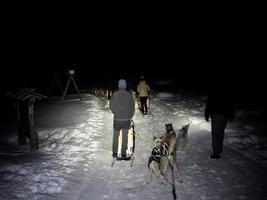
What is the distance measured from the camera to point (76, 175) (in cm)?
806

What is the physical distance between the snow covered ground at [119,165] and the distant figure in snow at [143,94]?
0.92m

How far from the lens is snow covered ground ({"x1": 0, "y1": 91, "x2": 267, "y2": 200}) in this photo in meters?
7.03

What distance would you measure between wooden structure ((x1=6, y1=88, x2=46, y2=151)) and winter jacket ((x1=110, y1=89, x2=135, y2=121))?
288 centimetres

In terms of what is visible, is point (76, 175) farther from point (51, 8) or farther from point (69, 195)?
point (51, 8)

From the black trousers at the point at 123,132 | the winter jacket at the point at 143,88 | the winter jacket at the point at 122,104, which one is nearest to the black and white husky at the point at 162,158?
the black trousers at the point at 123,132

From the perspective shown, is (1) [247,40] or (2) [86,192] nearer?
(2) [86,192]

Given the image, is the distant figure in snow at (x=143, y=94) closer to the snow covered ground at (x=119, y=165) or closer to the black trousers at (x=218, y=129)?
the snow covered ground at (x=119, y=165)

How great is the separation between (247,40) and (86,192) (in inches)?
2100

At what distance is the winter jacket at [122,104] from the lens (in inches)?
334

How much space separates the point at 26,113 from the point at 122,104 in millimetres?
3904

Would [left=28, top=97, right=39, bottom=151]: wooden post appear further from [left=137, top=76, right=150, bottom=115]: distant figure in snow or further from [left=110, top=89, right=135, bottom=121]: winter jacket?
[left=137, top=76, right=150, bottom=115]: distant figure in snow

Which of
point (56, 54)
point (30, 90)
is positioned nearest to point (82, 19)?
point (56, 54)

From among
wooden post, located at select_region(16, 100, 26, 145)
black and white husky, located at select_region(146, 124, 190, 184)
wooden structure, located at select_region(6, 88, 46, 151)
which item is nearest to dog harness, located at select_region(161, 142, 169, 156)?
black and white husky, located at select_region(146, 124, 190, 184)

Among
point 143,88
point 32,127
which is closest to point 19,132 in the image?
point 32,127
